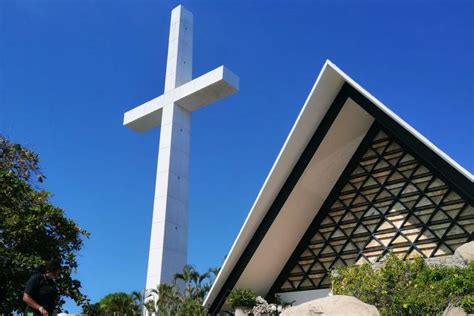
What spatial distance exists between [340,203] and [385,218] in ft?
5.11

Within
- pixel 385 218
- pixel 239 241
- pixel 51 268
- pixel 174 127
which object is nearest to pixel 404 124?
pixel 385 218

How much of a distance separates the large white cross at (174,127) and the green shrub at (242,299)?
220cm

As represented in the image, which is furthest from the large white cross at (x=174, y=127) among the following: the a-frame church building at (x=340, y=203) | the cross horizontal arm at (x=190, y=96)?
the a-frame church building at (x=340, y=203)

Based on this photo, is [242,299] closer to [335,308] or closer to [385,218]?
[385,218]

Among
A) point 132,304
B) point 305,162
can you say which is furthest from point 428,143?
point 132,304

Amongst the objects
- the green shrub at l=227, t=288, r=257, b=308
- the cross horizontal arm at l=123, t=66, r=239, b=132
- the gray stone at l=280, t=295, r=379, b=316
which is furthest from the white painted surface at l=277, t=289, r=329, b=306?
the gray stone at l=280, t=295, r=379, b=316

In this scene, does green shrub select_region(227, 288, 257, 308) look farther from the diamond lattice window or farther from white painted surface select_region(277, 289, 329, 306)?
the diamond lattice window

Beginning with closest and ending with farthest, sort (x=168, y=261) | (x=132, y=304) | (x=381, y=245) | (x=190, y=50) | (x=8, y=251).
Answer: (x=8, y=251) < (x=381, y=245) < (x=168, y=261) < (x=190, y=50) < (x=132, y=304)

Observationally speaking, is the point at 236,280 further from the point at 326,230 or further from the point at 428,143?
the point at 428,143

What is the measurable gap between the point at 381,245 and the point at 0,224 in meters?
9.60

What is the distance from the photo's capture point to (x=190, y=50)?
18297mm

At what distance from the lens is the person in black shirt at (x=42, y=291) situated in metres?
5.18

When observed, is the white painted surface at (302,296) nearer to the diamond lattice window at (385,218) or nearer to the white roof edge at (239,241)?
the diamond lattice window at (385,218)

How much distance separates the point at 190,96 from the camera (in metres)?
16.4
